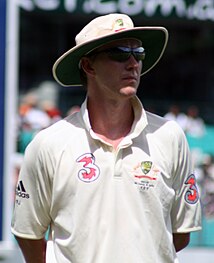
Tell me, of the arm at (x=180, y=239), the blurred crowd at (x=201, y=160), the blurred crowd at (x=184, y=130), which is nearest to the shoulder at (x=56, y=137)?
the arm at (x=180, y=239)

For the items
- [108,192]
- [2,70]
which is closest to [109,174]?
[108,192]

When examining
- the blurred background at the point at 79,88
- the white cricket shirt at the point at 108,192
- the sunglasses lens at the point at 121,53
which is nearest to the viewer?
the white cricket shirt at the point at 108,192

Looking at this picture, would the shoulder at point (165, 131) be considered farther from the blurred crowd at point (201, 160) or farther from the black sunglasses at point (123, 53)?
the blurred crowd at point (201, 160)

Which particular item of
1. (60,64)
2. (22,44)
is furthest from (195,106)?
(60,64)

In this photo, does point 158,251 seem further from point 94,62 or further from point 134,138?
point 94,62

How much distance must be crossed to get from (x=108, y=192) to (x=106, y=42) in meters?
0.58

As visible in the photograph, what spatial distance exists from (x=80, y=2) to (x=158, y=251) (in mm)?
9534

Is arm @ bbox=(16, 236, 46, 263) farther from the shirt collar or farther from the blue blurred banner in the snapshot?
the blue blurred banner

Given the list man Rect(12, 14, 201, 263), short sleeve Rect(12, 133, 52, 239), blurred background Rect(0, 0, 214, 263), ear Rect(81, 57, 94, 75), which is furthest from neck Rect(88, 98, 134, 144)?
blurred background Rect(0, 0, 214, 263)

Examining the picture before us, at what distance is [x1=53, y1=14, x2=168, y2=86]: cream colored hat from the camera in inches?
129

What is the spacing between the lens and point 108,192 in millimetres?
3182

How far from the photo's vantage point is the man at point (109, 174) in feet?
10.4

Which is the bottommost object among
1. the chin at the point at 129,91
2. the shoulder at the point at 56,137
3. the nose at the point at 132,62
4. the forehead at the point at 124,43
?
the shoulder at the point at 56,137

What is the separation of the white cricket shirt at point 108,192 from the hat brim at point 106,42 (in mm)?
200
